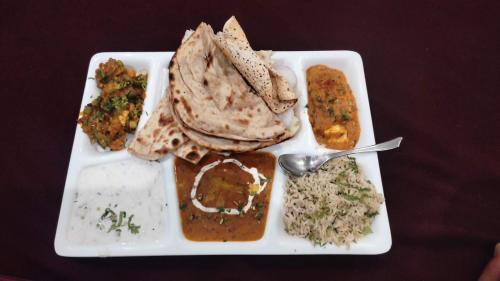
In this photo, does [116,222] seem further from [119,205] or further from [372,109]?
[372,109]

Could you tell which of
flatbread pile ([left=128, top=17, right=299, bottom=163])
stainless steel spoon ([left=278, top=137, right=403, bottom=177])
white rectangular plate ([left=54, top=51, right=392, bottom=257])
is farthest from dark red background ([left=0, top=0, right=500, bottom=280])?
flatbread pile ([left=128, top=17, right=299, bottom=163])

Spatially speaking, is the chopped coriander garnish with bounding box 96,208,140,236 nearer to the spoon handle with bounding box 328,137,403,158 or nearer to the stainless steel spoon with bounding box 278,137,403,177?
the stainless steel spoon with bounding box 278,137,403,177

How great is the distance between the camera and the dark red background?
235 centimetres

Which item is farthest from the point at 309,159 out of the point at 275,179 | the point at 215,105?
the point at 215,105

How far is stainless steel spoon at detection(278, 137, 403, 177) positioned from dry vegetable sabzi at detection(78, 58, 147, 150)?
1.17 m

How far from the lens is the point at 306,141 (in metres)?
2.62

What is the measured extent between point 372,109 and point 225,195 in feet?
4.79

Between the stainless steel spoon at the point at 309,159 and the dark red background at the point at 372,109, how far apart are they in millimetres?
281

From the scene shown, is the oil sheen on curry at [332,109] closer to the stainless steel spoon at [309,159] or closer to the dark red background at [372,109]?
the stainless steel spoon at [309,159]

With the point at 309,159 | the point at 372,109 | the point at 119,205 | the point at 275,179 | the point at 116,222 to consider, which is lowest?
the point at 116,222

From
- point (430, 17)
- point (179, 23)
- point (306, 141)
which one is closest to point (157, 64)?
point (179, 23)

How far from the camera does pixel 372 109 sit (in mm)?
2932

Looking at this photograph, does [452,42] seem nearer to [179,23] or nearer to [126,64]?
[179,23]

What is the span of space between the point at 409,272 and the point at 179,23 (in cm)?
282
